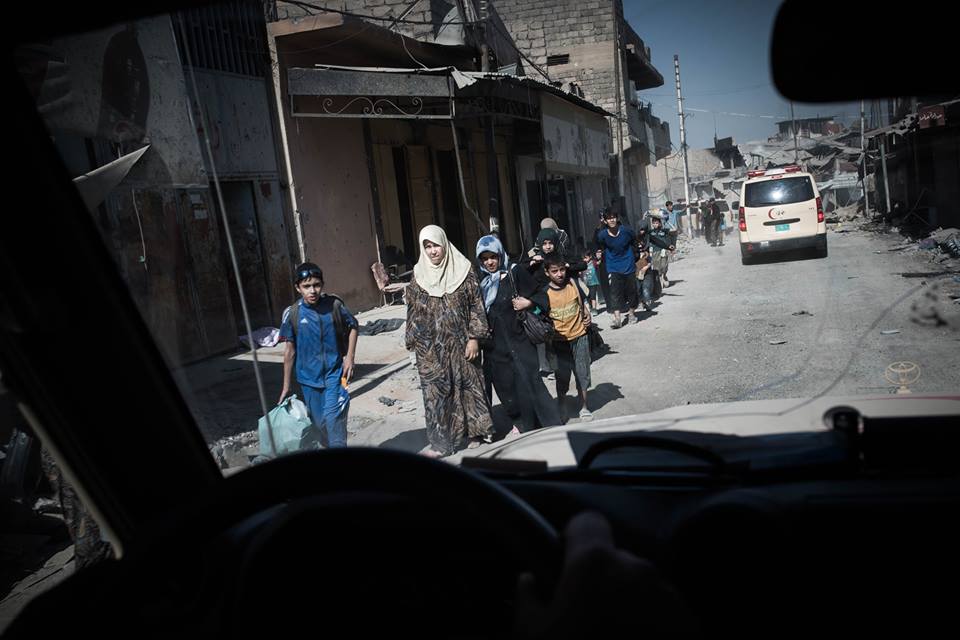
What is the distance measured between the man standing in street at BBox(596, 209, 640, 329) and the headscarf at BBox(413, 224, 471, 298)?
4186 millimetres

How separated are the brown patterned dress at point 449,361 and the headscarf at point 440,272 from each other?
0.13ft

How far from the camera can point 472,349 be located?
5445 millimetres

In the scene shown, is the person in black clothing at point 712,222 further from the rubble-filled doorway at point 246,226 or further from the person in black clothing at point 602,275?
the rubble-filled doorway at point 246,226

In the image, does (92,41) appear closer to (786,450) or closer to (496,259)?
(786,450)

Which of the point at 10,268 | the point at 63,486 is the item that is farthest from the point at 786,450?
the point at 63,486

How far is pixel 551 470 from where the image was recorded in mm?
1660

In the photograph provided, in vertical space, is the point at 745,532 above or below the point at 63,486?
above

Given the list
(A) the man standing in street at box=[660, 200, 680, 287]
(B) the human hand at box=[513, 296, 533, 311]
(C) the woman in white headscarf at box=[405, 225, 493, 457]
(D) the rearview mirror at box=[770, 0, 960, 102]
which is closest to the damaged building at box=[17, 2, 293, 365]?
(C) the woman in white headscarf at box=[405, 225, 493, 457]

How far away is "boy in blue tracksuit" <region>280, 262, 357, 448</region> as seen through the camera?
17.1 ft

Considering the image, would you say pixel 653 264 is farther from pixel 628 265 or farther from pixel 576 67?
pixel 576 67

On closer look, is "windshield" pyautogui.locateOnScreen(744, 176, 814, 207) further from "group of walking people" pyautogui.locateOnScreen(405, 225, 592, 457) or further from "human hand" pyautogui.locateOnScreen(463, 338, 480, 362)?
"human hand" pyautogui.locateOnScreen(463, 338, 480, 362)

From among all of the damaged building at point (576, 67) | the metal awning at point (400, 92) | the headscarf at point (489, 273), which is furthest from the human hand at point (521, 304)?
the damaged building at point (576, 67)

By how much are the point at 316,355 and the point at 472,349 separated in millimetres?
1119

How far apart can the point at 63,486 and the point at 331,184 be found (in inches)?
338
